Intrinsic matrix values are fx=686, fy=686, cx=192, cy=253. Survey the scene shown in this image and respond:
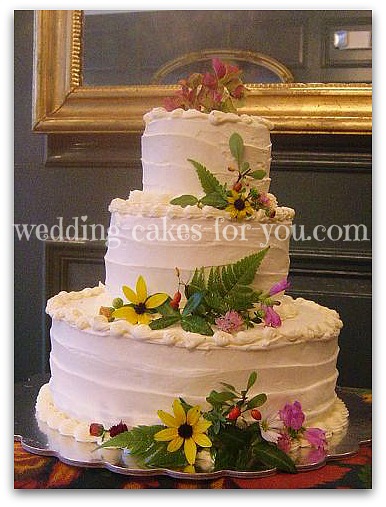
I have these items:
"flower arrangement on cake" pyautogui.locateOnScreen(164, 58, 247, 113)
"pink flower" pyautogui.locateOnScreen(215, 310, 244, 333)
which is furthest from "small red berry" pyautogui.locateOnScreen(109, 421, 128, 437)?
"flower arrangement on cake" pyautogui.locateOnScreen(164, 58, 247, 113)

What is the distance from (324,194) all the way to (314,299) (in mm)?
268

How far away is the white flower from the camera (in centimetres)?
142

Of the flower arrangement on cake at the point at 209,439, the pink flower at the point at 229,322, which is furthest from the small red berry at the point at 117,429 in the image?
the pink flower at the point at 229,322

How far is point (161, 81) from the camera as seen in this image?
5.33 ft

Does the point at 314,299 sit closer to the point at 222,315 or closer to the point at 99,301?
the point at 222,315

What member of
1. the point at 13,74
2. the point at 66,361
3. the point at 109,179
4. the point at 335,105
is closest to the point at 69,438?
the point at 66,361

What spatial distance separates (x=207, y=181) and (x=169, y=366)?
0.40 metres

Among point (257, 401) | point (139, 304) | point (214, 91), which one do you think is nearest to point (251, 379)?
point (257, 401)

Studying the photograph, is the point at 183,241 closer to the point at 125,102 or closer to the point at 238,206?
the point at 238,206

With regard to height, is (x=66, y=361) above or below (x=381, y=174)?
below

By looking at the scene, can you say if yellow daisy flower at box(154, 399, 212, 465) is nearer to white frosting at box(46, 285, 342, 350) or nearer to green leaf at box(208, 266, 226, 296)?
white frosting at box(46, 285, 342, 350)

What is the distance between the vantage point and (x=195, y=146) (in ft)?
4.84

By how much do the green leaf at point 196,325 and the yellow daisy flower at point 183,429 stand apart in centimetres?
15

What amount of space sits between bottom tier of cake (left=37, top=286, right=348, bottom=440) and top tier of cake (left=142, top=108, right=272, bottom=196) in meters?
0.31
